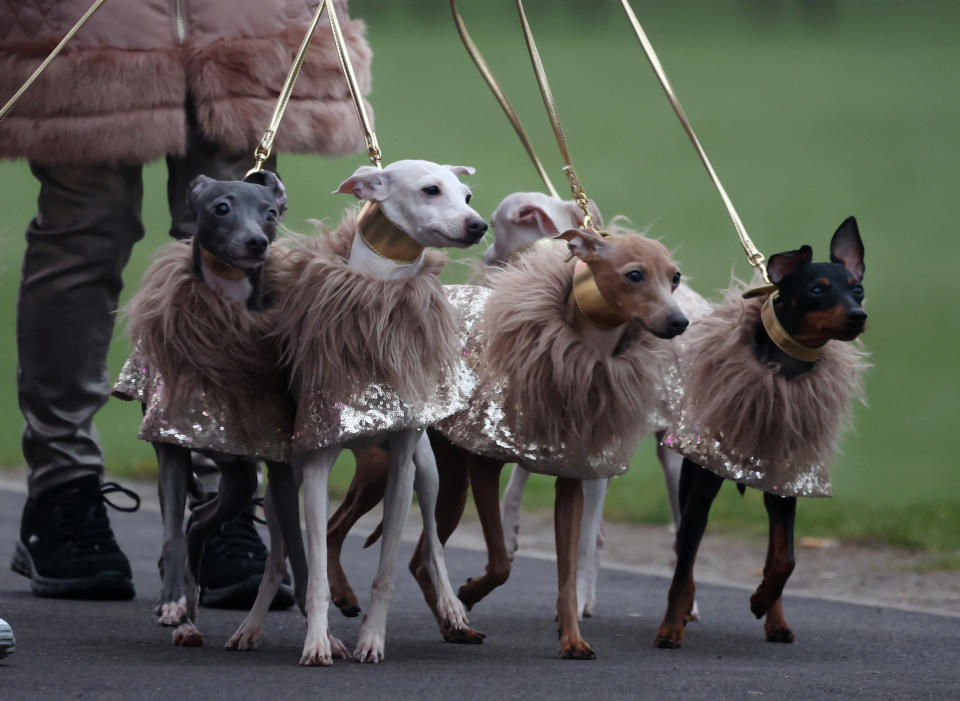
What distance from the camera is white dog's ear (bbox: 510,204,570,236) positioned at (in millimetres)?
5430

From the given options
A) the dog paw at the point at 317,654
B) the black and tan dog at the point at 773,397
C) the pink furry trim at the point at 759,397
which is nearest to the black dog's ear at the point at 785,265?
the black and tan dog at the point at 773,397

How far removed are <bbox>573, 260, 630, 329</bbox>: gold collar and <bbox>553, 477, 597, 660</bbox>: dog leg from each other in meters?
0.49

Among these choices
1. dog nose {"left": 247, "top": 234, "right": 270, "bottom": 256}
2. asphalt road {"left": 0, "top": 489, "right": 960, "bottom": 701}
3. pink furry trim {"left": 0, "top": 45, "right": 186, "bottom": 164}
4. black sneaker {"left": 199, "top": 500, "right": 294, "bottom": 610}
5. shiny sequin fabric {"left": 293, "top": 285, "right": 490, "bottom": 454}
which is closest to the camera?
asphalt road {"left": 0, "top": 489, "right": 960, "bottom": 701}

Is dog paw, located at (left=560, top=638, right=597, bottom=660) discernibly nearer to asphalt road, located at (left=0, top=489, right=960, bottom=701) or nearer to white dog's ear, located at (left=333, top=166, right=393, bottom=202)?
asphalt road, located at (left=0, top=489, right=960, bottom=701)

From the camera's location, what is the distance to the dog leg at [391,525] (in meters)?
4.01

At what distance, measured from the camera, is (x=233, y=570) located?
474 cm

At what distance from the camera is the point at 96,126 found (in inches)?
176

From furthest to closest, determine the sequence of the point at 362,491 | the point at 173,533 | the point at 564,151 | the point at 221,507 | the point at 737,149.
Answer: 1. the point at 737,149
2. the point at 362,491
3. the point at 564,151
4. the point at 221,507
5. the point at 173,533

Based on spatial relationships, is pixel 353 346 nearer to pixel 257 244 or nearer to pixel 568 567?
pixel 257 244

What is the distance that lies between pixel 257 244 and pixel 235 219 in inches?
4.3

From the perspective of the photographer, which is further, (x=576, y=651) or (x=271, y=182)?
(x=576, y=651)

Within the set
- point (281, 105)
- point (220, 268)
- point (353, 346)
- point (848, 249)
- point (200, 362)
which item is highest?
point (281, 105)

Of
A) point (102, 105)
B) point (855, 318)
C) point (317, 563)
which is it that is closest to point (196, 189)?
point (102, 105)

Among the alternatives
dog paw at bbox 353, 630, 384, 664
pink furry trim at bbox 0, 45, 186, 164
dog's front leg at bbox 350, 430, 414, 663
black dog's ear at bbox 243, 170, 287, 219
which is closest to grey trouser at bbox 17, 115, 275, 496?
pink furry trim at bbox 0, 45, 186, 164
